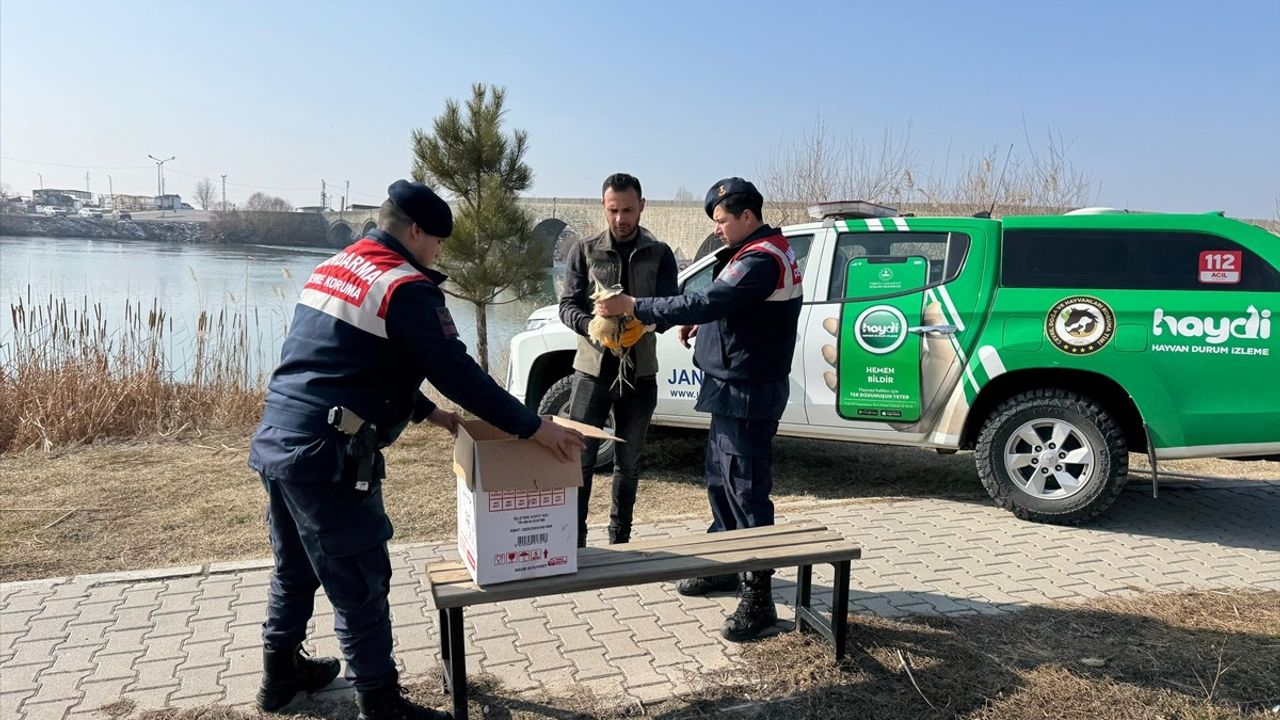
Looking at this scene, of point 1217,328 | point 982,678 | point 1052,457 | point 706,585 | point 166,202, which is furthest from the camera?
point 166,202

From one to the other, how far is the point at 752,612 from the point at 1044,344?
2.72 m

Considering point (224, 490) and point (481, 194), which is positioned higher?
point (481, 194)

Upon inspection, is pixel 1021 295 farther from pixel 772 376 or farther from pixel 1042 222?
pixel 772 376

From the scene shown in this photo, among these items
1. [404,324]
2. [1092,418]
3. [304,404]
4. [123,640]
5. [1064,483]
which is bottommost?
[123,640]

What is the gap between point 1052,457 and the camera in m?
5.14

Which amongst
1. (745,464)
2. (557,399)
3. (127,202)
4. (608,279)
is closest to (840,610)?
(745,464)

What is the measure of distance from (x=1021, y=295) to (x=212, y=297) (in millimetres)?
9638

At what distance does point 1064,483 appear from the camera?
5.13m

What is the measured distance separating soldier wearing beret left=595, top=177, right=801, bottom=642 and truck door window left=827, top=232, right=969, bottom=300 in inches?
84.6

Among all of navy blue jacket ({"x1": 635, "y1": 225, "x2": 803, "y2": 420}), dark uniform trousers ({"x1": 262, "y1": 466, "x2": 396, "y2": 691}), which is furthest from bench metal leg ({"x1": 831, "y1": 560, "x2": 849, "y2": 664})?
dark uniform trousers ({"x1": 262, "y1": 466, "x2": 396, "y2": 691})

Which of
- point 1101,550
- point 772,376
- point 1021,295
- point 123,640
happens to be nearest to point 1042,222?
point 1021,295

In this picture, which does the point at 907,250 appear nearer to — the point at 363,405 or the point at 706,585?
the point at 706,585

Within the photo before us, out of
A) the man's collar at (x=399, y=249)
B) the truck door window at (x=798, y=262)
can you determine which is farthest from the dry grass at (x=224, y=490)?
the man's collar at (x=399, y=249)

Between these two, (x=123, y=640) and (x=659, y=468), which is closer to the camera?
(x=123, y=640)
